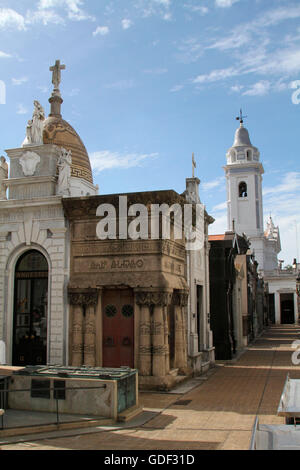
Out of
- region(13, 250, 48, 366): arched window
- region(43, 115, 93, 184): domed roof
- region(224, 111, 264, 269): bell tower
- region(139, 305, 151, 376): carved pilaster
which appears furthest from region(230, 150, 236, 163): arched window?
region(139, 305, 151, 376): carved pilaster

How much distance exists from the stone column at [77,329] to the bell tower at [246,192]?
55416mm

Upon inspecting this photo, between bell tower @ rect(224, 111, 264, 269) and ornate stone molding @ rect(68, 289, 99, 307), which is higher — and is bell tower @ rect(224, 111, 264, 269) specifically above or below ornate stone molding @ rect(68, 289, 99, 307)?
above

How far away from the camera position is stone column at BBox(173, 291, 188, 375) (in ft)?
54.5

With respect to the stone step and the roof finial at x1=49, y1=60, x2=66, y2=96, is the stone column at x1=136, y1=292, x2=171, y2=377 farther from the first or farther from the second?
the roof finial at x1=49, y1=60, x2=66, y2=96

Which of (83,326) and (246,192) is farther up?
(246,192)

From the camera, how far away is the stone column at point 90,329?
15.3 m

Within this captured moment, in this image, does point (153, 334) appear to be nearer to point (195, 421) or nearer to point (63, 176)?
point (195, 421)

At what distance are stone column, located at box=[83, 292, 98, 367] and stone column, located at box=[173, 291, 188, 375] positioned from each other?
2.97 meters

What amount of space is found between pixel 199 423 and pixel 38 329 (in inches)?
306

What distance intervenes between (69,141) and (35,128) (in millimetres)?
5997

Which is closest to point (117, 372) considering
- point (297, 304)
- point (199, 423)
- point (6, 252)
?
point (199, 423)

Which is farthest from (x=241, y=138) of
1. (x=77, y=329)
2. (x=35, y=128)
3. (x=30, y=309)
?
(x=77, y=329)

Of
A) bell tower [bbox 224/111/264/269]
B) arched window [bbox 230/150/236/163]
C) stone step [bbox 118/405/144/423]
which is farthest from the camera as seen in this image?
arched window [bbox 230/150/236/163]

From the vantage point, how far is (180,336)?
16.6m
